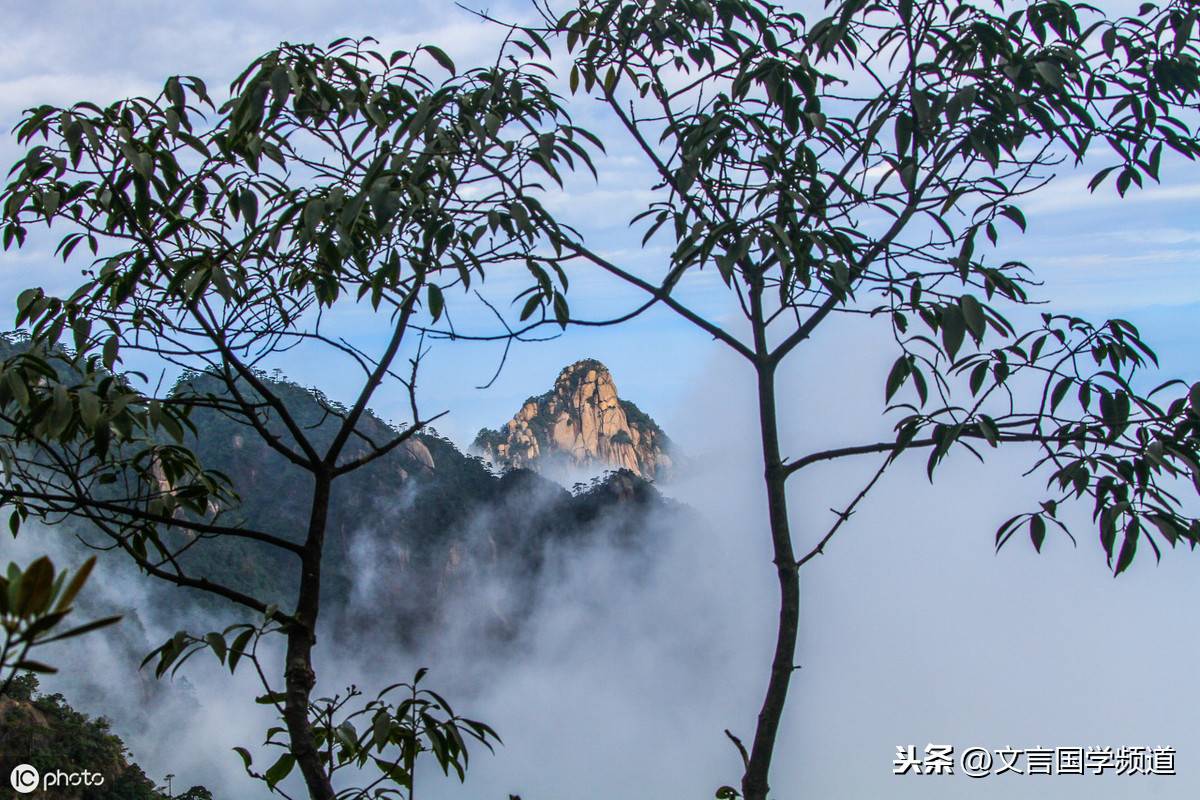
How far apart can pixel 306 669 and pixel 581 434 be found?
10.9 meters

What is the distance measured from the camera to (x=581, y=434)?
12617mm

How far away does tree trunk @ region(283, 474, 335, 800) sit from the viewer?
1.66m

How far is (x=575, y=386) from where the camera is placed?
1312cm

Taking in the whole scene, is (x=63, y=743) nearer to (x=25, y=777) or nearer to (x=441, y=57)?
(x=25, y=777)

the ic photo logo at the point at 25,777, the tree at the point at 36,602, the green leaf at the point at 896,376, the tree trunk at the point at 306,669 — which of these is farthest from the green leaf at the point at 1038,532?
the ic photo logo at the point at 25,777

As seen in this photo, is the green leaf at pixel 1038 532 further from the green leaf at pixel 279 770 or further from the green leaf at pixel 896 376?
the green leaf at pixel 279 770

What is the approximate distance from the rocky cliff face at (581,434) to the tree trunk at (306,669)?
923cm

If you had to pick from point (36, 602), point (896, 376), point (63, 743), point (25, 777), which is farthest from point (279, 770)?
point (63, 743)

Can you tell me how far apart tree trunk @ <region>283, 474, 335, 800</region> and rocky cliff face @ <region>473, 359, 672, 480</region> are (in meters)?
9.23

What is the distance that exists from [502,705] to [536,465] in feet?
10.3

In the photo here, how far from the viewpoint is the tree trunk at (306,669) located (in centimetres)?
166

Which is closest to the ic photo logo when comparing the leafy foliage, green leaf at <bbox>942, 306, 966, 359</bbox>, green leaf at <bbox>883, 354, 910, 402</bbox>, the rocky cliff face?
green leaf at <bbox>883, 354, 910, 402</bbox>

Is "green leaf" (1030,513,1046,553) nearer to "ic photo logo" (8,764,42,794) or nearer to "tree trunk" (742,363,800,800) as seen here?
"tree trunk" (742,363,800,800)

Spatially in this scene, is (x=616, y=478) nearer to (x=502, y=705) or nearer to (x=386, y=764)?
(x=502, y=705)
